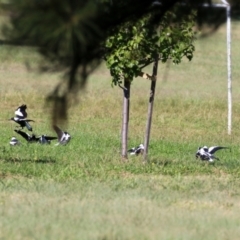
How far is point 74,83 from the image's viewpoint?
8094 mm

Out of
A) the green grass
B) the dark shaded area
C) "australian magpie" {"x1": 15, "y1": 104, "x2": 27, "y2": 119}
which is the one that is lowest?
the green grass

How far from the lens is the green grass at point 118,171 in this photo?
888cm

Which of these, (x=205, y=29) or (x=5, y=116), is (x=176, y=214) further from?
(x=5, y=116)

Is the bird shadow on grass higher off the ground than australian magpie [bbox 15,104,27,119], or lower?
lower

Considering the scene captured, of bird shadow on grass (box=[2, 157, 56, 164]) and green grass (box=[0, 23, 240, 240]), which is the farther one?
bird shadow on grass (box=[2, 157, 56, 164])

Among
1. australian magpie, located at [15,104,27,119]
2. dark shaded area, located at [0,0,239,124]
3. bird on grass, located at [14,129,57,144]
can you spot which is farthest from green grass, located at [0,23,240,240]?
australian magpie, located at [15,104,27,119]

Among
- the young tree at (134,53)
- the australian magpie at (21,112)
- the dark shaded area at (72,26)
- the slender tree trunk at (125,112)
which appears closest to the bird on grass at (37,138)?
the australian magpie at (21,112)

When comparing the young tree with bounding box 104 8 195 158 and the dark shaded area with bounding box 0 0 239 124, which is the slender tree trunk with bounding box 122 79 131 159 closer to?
the young tree with bounding box 104 8 195 158

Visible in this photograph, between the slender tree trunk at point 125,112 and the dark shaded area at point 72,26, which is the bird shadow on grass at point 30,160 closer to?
the slender tree trunk at point 125,112

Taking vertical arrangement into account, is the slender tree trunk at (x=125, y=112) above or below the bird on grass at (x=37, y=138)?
above

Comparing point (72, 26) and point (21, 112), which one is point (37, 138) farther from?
point (72, 26)

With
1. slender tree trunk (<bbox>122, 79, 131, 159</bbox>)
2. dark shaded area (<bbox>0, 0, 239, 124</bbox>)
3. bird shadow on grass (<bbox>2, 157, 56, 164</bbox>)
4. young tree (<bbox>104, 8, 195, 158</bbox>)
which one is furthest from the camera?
slender tree trunk (<bbox>122, 79, 131, 159</bbox>)

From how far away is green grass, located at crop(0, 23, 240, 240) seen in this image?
350 inches

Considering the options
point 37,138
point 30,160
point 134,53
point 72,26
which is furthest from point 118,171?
point 72,26
